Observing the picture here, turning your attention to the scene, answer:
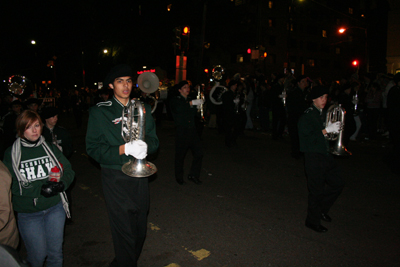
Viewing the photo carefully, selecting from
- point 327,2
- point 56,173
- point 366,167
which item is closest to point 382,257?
point 56,173

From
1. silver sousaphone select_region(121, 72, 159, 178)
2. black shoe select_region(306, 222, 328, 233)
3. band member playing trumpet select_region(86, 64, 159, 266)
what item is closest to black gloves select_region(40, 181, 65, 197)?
band member playing trumpet select_region(86, 64, 159, 266)

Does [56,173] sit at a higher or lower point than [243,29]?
lower

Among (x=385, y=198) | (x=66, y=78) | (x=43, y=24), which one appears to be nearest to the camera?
(x=385, y=198)

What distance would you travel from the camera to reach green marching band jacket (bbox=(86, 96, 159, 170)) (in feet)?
8.68

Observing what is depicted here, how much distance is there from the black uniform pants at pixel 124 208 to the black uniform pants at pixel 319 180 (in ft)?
7.55

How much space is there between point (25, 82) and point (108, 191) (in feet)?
54.3

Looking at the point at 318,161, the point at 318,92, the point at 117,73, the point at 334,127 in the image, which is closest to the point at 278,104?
the point at 318,92

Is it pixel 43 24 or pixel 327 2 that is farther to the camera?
pixel 327 2

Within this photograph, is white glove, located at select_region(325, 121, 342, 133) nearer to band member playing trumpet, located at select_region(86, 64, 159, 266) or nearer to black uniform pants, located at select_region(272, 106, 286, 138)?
band member playing trumpet, located at select_region(86, 64, 159, 266)

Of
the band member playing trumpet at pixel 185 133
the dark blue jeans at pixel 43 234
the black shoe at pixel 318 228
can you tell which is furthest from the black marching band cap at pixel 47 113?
the black shoe at pixel 318 228

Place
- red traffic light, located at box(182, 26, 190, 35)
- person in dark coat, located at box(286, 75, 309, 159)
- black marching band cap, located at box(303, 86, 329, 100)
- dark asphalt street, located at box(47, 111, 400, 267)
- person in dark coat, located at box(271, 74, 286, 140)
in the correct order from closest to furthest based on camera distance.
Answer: dark asphalt street, located at box(47, 111, 400, 267) → black marching band cap, located at box(303, 86, 329, 100) → person in dark coat, located at box(286, 75, 309, 159) → person in dark coat, located at box(271, 74, 286, 140) → red traffic light, located at box(182, 26, 190, 35)

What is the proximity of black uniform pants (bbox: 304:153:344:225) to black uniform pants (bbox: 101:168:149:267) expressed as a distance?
2.30 m

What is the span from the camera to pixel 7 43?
16.0m

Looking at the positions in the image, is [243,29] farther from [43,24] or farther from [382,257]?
[382,257]
